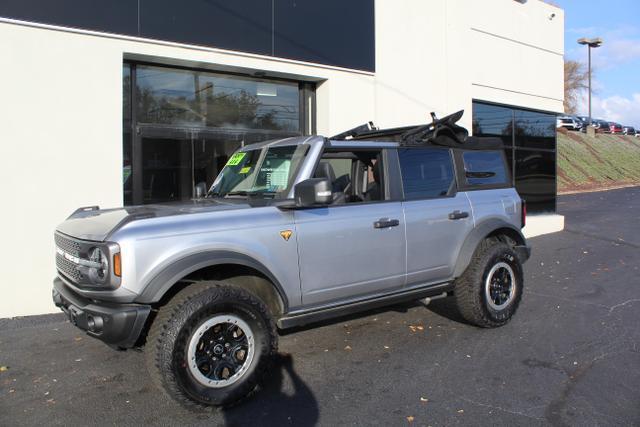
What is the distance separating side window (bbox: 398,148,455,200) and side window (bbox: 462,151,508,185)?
0.28m

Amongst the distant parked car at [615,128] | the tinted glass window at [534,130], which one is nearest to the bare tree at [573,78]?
the distant parked car at [615,128]

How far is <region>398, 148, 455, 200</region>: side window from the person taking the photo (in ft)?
16.6

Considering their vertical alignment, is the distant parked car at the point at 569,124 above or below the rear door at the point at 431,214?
above

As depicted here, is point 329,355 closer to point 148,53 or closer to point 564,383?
point 564,383

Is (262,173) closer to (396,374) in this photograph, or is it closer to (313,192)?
(313,192)

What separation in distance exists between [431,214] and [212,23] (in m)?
4.68

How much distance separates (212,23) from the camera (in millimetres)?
7727

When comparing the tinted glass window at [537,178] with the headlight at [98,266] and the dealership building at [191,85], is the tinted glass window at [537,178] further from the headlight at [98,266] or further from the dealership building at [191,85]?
the headlight at [98,266]

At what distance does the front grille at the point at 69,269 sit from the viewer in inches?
150

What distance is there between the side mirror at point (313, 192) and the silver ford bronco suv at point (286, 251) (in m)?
0.01

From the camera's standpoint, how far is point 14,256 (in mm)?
6277

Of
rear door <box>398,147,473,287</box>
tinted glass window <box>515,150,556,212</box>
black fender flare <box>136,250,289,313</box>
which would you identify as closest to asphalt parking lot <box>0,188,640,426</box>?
rear door <box>398,147,473,287</box>

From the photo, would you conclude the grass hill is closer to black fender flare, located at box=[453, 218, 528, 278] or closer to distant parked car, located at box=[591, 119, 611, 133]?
distant parked car, located at box=[591, 119, 611, 133]

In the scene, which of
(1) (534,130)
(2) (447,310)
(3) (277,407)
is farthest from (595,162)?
(3) (277,407)
